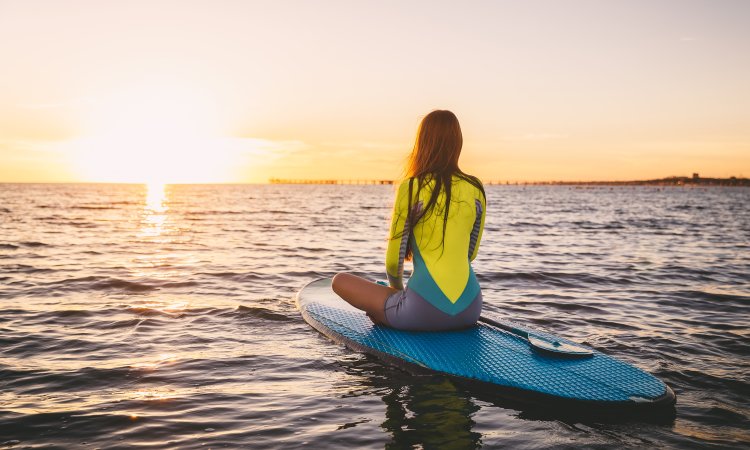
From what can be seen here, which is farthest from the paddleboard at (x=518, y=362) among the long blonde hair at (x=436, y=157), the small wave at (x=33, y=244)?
the small wave at (x=33, y=244)

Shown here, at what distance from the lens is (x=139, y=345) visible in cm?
571

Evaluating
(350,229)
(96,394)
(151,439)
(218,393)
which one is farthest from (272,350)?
(350,229)

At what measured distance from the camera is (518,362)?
438 cm

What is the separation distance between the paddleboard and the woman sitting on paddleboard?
286mm

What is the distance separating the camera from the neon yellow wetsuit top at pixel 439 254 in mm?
4422

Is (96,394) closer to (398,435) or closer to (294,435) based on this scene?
(294,435)

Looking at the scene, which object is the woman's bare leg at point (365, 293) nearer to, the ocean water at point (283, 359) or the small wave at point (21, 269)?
the ocean water at point (283, 359)

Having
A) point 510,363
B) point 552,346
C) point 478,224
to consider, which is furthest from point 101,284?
point 552,346

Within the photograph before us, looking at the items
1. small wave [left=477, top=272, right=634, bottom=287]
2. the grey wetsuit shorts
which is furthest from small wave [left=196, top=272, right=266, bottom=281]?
the grey wetsuit shorts

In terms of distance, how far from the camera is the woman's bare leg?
4.98 m

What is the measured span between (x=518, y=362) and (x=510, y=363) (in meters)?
0.07

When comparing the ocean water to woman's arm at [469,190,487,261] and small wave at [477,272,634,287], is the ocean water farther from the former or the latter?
woman's arm at [469,190,487,261]

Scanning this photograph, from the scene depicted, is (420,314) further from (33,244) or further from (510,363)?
(33,244)

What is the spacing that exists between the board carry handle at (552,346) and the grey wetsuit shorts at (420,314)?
17.2 inches
